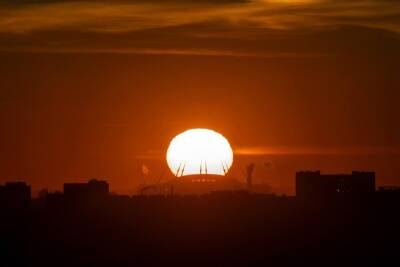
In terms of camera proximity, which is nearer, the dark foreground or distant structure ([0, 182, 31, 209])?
the dark foreground

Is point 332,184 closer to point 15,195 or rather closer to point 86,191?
point 86,191

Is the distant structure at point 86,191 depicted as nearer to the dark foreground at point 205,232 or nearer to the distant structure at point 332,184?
the dark foreground at point 205,232

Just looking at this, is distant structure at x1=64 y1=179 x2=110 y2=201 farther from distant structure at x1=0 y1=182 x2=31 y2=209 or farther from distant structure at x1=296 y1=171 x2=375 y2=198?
distant structure at x1=296 y1=171 x2=375 y2=198

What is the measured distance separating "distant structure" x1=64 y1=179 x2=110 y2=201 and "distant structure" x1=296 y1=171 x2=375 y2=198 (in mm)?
18174

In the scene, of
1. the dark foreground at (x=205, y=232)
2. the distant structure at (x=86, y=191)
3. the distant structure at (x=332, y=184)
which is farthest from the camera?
the distant structure at (x=332, y=184)

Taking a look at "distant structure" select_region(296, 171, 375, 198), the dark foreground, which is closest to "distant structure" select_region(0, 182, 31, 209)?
the dark foreground

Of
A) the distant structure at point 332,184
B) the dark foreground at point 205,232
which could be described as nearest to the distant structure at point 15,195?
the dark foreground at point 205,232

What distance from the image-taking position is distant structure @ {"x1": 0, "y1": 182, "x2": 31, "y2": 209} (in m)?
145

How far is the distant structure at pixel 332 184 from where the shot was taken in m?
151

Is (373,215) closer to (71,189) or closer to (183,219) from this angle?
(183,219)

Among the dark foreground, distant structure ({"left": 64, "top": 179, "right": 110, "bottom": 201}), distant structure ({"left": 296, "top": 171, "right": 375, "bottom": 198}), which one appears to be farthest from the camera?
distant structure ({"left": 296, "top": 171, "right": 375, "bottom": 198})

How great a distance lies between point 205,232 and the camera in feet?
456

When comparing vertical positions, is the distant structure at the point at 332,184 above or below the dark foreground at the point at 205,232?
above

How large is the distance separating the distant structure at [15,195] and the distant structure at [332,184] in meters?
24.7
